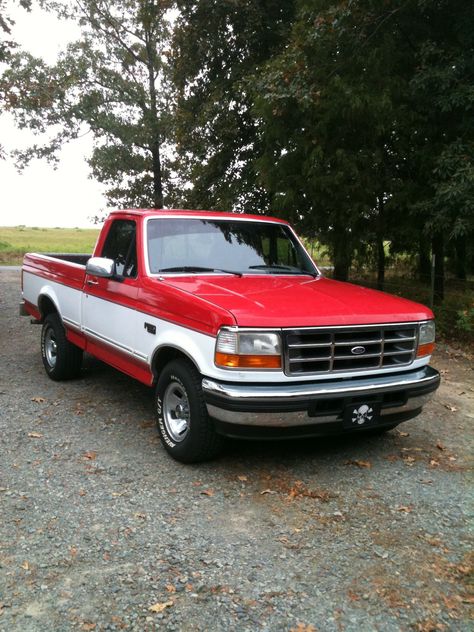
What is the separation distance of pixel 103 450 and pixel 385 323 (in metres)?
2.47

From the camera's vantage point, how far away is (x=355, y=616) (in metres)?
2.68

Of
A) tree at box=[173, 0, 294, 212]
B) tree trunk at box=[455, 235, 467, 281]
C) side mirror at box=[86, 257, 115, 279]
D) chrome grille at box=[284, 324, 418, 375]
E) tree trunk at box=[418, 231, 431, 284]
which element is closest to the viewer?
chrome grille at box=[284, 324, 418, 375]

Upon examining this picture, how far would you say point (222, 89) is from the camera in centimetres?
1595

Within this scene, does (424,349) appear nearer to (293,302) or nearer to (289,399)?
(293,302)

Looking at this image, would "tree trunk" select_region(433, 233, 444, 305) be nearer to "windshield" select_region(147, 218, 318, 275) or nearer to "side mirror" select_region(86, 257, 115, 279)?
"windshield" select_region(147, 218, 318, 275)

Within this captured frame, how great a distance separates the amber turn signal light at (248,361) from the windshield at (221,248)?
52.3 inches

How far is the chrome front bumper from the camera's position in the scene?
12.4 feet

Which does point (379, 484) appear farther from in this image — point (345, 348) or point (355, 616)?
point (355, 616)

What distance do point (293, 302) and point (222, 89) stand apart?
1340 cm

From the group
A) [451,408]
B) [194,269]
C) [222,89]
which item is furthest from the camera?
[222,89]

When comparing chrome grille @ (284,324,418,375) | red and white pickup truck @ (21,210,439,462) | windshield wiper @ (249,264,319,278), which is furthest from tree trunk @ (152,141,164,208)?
chrome grille @ (284,324,418,375)

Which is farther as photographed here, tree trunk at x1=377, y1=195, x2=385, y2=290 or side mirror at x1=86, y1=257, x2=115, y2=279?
tree trunk at x1=377, y1=195, x2=385, y2=290

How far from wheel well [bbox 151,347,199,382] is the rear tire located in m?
2.25

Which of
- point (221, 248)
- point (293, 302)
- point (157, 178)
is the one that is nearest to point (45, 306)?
point (221, 248)
